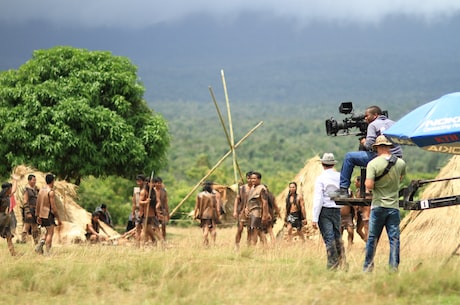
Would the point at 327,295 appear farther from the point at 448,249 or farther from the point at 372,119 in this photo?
the point at 448,249

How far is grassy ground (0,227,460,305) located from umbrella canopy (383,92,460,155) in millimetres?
1618

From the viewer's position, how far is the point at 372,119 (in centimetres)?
1446

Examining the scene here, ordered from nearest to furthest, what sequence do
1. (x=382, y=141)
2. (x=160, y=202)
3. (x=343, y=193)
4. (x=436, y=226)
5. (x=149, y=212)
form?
(x=382, y=141)
(x=343, y=193)
(x=436, y=226)
(x=149, y=212)
(x=160, y=202)

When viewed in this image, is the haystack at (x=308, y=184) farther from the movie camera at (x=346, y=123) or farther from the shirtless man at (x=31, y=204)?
the movie camera at (x=346, y=123)

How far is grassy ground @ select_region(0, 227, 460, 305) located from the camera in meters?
Result: 11.9

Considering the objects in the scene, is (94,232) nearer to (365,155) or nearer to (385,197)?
(365,155)

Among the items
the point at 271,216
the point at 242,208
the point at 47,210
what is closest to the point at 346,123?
the point at 47,210

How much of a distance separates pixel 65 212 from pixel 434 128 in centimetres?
1513

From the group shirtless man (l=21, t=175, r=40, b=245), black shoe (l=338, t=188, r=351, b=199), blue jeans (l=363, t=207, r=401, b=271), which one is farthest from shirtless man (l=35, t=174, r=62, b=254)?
blue jeans (l=363, t=207, r=401, b=271)

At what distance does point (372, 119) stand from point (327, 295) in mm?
3484

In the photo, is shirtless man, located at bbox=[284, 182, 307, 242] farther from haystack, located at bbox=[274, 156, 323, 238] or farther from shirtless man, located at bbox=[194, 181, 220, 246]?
haystack, located at bbox=[274, 156, 323, 238]

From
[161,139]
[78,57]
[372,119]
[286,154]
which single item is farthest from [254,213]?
[286,154]

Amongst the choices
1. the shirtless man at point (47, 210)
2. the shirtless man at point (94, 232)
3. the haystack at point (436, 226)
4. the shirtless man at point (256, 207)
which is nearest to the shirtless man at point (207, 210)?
the shirtless man at point (256, 207)

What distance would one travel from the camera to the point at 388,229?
1337 cm
